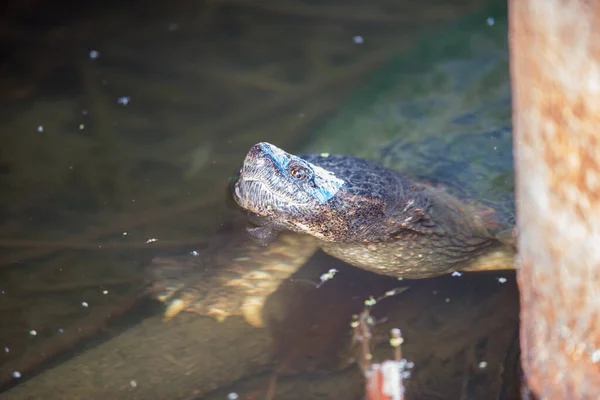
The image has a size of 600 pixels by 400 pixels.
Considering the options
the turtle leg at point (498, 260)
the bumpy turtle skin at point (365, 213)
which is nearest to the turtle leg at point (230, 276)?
the bumpy turtle skin at point (365, 213)

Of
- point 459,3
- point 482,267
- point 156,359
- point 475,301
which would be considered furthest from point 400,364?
point 459,3

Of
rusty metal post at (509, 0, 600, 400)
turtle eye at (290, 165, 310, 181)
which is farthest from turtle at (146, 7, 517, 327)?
rusty metal post at (509, 0, 600, 400)

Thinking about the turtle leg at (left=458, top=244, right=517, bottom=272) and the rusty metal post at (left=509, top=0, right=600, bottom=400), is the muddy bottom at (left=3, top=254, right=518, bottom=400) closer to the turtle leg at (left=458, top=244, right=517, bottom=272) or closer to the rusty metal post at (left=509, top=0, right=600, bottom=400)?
the turtle leg at (left=458, top=244, right=517, bottom=272)

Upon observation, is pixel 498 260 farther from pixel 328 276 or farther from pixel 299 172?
pixel 299 172

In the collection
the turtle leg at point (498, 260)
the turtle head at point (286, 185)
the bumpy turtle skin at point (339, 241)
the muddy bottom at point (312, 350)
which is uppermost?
the turtle head at point (286, 185)

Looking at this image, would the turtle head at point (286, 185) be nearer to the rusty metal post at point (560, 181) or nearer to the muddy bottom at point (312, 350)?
the muddy bottom at point (312, 350)

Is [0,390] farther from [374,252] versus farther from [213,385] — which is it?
[374,252]

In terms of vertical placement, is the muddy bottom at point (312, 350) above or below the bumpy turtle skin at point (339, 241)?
below

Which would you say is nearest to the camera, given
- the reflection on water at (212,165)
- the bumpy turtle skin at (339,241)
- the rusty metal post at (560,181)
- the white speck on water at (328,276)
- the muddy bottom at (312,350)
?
the rusty metal post at (560,181)
